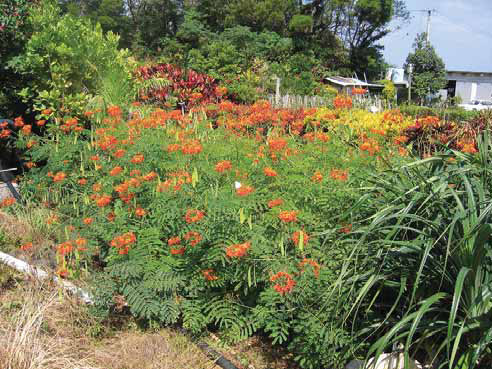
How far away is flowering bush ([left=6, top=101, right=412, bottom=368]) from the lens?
2551mm

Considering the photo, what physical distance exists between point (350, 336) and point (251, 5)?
27.5 meters

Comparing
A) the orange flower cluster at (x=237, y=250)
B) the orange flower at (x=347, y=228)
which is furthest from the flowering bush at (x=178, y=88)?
the orange flower cluster at (x=237, y=250)

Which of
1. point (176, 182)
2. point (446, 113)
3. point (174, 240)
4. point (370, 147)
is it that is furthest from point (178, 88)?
point (174, 240)

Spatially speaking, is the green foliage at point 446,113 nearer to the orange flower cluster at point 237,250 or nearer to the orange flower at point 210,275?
the orange flower at point 210,275

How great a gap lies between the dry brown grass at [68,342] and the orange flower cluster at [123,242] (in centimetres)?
56

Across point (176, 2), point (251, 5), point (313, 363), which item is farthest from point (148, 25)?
point (313, 363)

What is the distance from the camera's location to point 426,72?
3064cm

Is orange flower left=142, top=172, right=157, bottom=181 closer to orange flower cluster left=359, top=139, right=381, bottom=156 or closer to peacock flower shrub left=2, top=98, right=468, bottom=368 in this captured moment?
peacock flower shrub left=2, top=98, right=468, bottom=368

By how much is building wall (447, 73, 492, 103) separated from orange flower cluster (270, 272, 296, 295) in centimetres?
3757

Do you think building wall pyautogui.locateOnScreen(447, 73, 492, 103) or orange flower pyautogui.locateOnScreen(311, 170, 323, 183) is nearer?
orange flower pyautogui.locateOnScreen(311, 170, 323, 183)

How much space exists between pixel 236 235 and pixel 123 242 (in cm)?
70

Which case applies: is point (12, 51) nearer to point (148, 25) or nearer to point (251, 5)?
point (251, 5)

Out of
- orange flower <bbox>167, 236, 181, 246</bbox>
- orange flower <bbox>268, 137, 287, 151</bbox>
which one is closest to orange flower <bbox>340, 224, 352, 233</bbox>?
orange flower <bbox>268, 137, 287, 151</bbox>

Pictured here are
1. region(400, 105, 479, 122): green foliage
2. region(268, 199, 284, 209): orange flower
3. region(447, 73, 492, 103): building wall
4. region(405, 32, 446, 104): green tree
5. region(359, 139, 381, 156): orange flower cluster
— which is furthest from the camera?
region(447, 73, 492, 103): building wall
